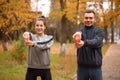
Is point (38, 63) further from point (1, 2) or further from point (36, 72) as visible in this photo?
point (1, 2)

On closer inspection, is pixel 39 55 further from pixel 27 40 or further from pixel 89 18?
pixel 89 18

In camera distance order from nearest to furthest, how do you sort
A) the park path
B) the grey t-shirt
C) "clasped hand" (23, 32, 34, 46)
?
"clasped hand" (23, 32, 34, 46), the grey t-shirt, the park path

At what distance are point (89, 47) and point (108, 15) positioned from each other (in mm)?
10845

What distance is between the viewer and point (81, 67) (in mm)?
5664

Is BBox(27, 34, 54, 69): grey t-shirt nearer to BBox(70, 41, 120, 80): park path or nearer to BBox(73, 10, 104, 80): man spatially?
BBox(73, 10, 104, 80): man

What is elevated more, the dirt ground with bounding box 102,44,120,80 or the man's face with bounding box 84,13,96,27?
the man's face with bounding box 84,13,96,27

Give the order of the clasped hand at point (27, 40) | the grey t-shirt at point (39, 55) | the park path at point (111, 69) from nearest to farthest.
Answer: the clasped hand at point (27, 40) → the grey t-shirt at point (39, 55) → the park path at point (111, 69)

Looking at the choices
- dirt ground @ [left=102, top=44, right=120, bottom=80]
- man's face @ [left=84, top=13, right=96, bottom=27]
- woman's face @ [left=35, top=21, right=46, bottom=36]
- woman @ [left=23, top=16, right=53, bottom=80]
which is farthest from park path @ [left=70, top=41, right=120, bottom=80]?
man's face @ [left=84, top=13, right=96, bottom=27]

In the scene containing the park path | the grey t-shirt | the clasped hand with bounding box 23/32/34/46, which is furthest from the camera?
the park path

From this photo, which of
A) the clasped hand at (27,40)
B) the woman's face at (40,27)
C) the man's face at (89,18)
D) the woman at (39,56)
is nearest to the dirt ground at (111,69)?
the woman at (39,56)

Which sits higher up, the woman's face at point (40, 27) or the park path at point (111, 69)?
the woman's face at point (40, 27)

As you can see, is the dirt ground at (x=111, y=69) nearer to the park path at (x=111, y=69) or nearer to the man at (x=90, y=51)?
the park path at (x=111, y=69)

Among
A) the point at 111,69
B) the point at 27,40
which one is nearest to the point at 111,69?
the point at 111,69

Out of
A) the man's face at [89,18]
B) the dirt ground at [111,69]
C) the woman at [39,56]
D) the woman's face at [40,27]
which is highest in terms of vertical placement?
the man's face at [89,18]
